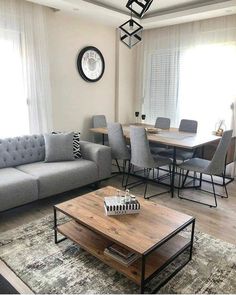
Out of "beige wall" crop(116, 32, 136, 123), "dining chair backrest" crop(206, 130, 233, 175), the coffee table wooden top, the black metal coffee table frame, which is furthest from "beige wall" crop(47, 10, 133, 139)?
the black metal coffee table frame

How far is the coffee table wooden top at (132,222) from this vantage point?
1831 millimetres

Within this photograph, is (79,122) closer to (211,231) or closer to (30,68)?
(30,68)

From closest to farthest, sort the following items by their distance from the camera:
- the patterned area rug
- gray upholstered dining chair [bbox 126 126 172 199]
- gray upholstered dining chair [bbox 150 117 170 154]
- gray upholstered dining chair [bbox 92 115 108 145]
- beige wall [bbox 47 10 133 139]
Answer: the patterned area rug
gray upholstered dining chair [bbox 126 126 172 199]
beige wall [bbox 47 10 133 139]
gray upholstered dining chair [bbox 150 117 170 154]
gray upholstered dining chair [bbox 92 115 108 145]

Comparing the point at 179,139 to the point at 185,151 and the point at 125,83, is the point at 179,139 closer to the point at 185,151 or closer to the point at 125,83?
the point at 185,151

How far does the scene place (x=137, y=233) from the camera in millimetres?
1915

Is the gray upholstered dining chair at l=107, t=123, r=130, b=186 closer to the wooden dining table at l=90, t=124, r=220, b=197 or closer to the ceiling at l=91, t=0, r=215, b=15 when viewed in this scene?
the wooden dining table at l=90, t=124, r=220, b=197

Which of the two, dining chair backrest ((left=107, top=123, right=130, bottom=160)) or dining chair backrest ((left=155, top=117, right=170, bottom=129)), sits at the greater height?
dining chair backrest ((left=155, top=117, right=170, bottom=129))

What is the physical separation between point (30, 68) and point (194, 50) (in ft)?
8.97

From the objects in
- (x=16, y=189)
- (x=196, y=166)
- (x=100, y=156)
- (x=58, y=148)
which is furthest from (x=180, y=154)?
(x=16, y=189)

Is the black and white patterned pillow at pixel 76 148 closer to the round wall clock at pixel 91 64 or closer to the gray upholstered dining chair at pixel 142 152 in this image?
the gray upholstered dining chair at pixel 142 152

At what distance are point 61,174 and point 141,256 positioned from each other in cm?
177

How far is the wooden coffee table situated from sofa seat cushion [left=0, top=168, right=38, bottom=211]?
70 centimetres

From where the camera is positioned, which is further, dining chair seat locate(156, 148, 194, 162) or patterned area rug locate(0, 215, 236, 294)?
dining chair seat locate(156, 148, 194, 162)

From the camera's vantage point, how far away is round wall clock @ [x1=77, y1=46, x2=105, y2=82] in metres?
4.47
